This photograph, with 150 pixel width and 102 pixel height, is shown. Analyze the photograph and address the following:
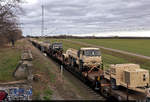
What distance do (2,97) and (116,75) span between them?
7803 mm

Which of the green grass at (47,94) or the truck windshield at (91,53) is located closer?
the green grass at (47,94)

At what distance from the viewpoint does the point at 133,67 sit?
1375 centimetres

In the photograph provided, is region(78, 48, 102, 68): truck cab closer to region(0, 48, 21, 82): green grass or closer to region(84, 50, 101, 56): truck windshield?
region(84, 50, 101, 56): truck windshield

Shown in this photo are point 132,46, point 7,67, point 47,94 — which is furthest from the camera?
point 132,46

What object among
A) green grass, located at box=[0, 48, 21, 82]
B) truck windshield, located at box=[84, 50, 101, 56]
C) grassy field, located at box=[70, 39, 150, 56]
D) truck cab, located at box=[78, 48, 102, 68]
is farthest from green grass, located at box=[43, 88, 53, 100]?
grassy field, located at box=[70, 39, 150, 56]

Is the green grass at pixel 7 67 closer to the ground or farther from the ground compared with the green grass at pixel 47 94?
farther from the ground

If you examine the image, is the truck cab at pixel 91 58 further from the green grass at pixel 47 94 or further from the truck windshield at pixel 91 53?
the green grass at pixel 47 94

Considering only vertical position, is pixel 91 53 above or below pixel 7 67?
above

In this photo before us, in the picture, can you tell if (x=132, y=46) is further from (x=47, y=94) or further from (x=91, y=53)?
(x=47, y=94)

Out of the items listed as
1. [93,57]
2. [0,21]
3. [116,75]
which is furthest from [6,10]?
[116,75]

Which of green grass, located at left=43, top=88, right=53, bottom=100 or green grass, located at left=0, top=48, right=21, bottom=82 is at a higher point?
green grass, located at left=0, top=48, right=21, bottom=82

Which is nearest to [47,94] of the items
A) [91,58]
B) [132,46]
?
[91,58]

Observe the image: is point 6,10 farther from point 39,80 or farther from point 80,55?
point 80,55

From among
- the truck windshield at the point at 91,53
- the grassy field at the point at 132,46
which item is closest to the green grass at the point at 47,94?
the truck windshield at the point at 91,53
